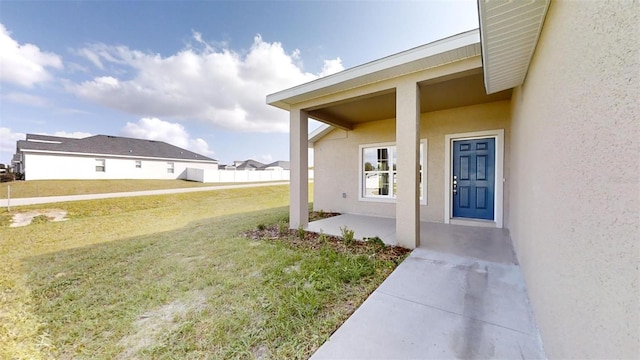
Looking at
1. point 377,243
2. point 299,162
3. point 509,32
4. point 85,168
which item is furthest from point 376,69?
point 85,168

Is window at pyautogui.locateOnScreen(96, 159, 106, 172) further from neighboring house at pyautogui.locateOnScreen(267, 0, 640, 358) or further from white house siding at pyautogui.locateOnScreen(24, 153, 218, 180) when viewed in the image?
neighboring house at pyautogui.locateOnScreen(267, 0, 640, 358)

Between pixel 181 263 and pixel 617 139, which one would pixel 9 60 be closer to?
pixel 181 263

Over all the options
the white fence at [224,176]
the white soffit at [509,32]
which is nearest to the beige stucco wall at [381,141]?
the white soffit at [509,32]

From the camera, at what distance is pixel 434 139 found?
6.44 meters

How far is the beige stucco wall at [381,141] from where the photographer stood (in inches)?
227

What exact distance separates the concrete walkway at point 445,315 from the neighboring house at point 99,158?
2591cm

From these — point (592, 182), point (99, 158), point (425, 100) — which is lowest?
point (592, 182)

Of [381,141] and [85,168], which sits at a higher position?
[381,141]

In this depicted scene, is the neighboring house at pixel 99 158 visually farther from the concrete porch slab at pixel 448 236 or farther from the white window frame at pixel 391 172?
the white window frame at pixel 391 172

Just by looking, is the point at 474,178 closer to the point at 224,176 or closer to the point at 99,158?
the point at 224,176

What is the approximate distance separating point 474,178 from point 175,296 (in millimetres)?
6643

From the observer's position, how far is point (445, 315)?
7.70 ft

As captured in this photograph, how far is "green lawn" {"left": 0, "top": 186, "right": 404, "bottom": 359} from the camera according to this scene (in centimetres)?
210

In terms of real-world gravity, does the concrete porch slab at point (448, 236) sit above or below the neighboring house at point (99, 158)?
Result: below
